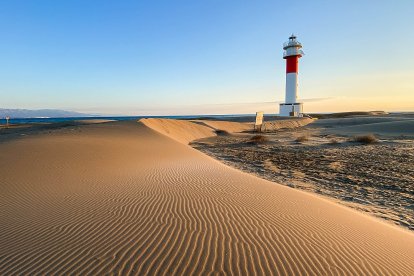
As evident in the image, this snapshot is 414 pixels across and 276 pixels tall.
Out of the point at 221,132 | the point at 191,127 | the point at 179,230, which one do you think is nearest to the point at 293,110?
the point at 221,132

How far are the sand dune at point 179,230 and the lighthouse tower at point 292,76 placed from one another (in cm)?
4044

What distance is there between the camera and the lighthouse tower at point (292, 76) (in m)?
44.1

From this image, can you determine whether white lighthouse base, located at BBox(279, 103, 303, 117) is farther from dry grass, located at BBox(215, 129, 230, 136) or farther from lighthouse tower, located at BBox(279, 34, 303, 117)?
dry grass, located at BBox(215, 129, 230, 136)

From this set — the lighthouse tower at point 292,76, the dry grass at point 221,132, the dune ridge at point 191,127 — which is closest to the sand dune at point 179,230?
the dune ridge at point 191,127

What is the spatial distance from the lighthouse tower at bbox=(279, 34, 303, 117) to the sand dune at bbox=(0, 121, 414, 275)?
40.4m

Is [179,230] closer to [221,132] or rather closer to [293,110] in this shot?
[221,132]

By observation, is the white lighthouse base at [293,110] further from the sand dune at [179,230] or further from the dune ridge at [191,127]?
the sand dune at [179,230]

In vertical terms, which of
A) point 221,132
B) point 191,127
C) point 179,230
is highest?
point 191,127

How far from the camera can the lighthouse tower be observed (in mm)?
44053

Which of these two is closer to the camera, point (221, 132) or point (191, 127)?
point (191, 127)

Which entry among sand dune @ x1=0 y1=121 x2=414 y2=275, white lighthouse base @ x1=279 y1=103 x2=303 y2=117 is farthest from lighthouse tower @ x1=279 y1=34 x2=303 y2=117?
sand dune @ x1=0 y1=121 x2=414 y2=275

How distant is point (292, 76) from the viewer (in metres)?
44.2

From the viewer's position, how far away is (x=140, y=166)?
30.8ft

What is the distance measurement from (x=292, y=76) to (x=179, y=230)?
45.0 m
